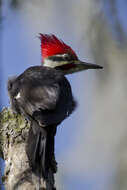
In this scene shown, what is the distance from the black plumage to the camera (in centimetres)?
439

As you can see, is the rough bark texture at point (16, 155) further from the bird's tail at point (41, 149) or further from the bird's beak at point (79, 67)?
the bird's beak at point (79, 67)

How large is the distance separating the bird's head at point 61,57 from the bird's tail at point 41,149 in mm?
1946

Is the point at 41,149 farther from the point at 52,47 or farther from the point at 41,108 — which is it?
the point at 52,47

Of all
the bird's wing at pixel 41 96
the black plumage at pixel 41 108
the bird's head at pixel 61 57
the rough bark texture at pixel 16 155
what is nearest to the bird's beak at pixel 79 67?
the bird's head at pixel 61 57

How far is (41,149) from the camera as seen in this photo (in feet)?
14.6

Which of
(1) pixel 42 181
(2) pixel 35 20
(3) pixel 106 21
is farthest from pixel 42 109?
(2) pixel 35 20

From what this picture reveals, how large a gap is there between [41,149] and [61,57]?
88.1 inches

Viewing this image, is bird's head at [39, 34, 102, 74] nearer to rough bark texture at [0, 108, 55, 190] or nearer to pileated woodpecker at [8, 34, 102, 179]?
pileated woodpecker at [8, 34, 102, 179]

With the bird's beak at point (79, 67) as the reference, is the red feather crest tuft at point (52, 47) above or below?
above

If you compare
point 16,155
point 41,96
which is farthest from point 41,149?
point 41,96

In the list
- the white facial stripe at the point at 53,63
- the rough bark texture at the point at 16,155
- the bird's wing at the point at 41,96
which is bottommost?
the rough bark texture at the point at 16,155

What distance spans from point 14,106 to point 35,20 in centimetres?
422

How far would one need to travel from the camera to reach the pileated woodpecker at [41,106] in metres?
4.40

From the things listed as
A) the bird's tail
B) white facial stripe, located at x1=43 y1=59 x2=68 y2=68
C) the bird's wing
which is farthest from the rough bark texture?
white facial stripe, located at x1=43 y1=59 x2=68 y2=68
